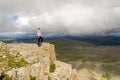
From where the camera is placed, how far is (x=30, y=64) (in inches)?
2842

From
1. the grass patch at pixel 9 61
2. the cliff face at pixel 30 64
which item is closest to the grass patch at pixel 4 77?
the cliff face at pixel 30 64

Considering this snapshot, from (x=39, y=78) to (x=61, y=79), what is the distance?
979cm

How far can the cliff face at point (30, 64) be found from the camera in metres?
65.9

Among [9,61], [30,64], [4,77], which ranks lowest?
[4,77]

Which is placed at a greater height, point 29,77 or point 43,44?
point 43,44

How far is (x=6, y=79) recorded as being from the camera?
63688 mm

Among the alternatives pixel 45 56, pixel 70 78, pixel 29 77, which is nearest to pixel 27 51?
pixel 45 56

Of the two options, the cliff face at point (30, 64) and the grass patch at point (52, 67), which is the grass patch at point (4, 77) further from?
the grass patch at point (52, 67)

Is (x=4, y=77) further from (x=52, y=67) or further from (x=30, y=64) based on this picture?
(x=52, y=67)

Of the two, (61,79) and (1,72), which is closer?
(1,72)

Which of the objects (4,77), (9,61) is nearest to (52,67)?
(9,61)

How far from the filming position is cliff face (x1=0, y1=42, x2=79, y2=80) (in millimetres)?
65938

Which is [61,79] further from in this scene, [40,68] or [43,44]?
[43,44]

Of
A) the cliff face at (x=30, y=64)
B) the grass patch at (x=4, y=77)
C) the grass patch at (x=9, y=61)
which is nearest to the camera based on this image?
the grass patch at (x=4, y=77)
